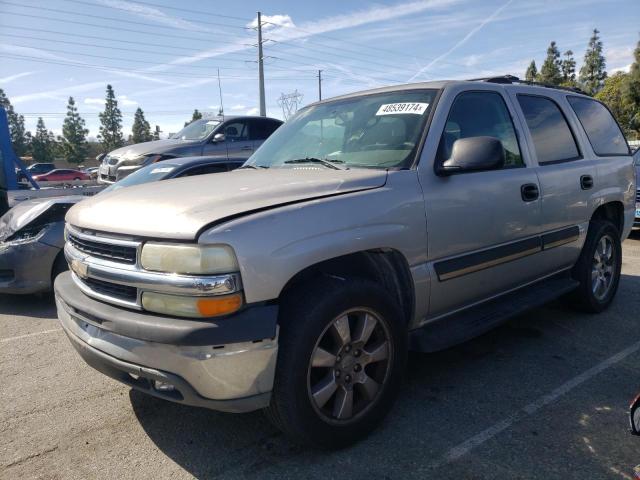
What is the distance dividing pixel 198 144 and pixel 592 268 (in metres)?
7.49

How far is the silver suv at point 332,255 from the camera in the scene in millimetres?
2096

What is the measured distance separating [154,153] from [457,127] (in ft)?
23.9

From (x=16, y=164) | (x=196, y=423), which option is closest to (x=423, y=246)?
(x=196, y=423)

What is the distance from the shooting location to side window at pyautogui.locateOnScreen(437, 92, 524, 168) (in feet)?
10.3

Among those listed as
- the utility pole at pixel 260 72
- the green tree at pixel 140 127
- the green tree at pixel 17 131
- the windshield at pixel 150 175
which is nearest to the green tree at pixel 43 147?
the green tree at pixel 17 131

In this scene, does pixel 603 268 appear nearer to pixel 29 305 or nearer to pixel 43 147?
pixel 29 305

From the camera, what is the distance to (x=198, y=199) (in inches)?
94.2

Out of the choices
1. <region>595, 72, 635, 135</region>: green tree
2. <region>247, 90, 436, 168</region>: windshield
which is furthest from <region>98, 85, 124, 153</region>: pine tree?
<region>247, 90, 436, 168</region>: windshield

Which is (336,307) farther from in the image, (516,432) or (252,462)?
(516,432)

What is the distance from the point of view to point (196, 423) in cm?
282

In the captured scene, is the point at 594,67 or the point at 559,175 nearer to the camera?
the point at 559,175

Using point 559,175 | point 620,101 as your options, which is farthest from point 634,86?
point 559,175

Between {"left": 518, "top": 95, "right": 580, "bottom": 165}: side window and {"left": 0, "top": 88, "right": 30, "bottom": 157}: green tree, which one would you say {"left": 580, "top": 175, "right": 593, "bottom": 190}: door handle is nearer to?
{"left": 518, "top": 95, "right": 580, "bottom": 165}: side window

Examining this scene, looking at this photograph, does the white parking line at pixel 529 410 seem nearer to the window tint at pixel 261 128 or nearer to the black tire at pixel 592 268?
the black tire at pixel 592 268
